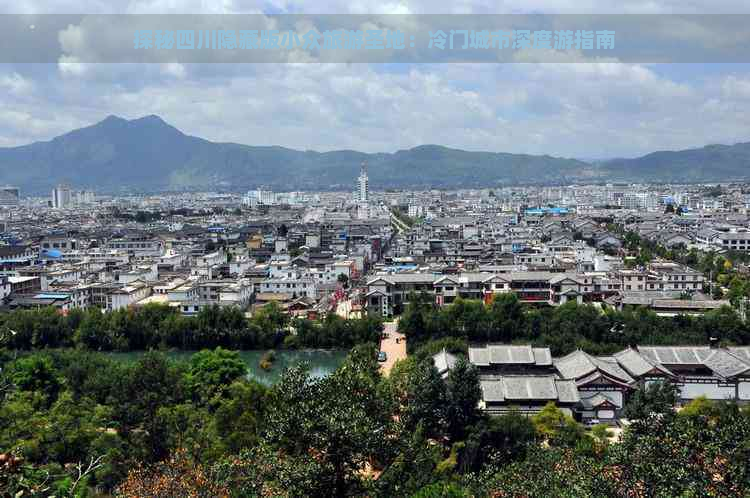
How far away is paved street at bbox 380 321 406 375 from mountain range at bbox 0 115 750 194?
83226 mm

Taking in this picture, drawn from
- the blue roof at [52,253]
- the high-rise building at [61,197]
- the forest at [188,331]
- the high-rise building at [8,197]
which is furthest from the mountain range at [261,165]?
the forest at [188,331]

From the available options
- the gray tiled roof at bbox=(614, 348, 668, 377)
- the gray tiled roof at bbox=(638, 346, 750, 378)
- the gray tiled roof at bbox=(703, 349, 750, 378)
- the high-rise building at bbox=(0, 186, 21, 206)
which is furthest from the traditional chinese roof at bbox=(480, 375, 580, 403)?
the high-rise building at bbox=(0, 186, 21, 206)

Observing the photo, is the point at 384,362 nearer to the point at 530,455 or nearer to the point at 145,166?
the point at 530,455

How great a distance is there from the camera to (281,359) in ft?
40.2

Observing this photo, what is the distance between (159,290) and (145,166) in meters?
108

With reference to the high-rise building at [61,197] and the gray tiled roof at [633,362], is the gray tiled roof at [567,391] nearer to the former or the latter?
the gray tiled roof at [633,362]

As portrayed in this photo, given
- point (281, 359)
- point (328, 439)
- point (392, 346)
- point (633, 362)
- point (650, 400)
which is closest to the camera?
point (328, 439)

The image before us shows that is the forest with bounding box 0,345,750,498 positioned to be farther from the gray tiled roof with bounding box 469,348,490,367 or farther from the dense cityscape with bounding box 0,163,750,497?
Result: the gray tiled roof with bounding box 469,348,490,367

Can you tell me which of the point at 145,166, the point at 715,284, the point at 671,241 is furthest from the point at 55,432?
the point at 145,166

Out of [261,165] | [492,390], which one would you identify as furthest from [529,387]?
[261,165]

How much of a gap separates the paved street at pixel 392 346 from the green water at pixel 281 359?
774 millimetres

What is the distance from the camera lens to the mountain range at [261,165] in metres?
103

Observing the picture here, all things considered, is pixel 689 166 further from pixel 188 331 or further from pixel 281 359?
pixel 188 331

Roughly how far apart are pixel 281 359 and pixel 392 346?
1.99 meters
